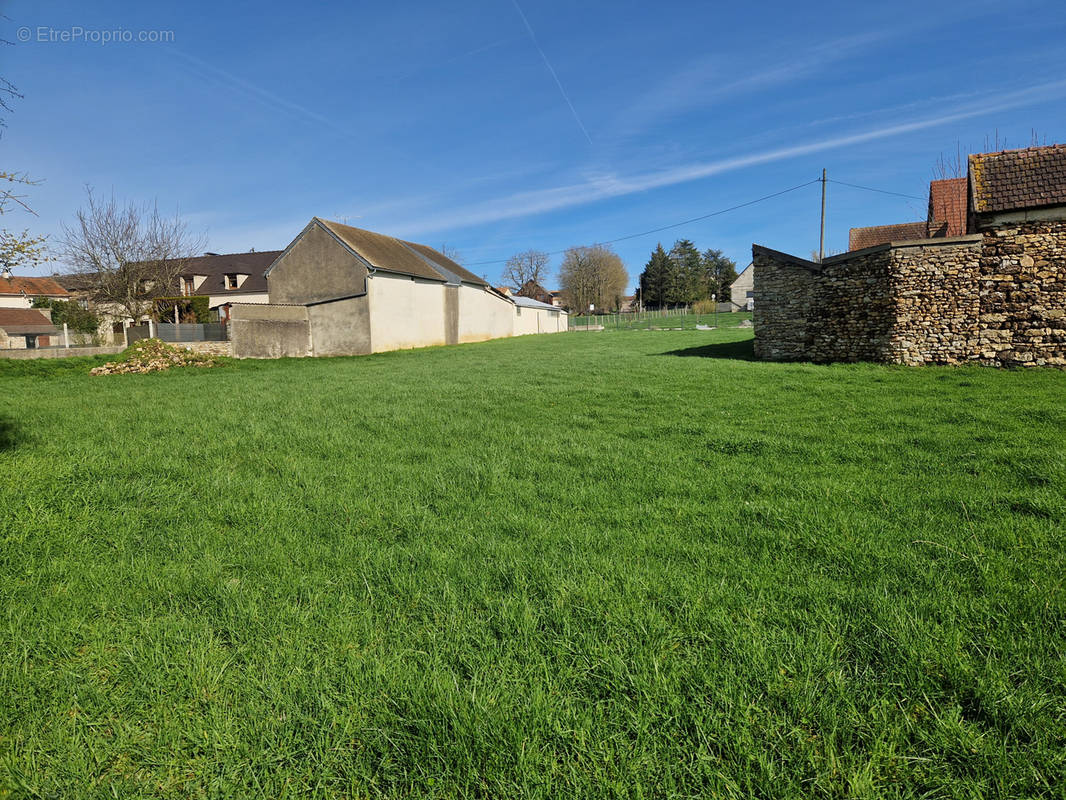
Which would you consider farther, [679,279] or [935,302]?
[679,279]

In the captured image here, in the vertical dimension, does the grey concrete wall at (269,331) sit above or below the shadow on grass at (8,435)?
above

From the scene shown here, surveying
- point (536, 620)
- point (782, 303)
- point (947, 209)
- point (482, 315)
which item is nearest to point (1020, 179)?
point (782, 303)

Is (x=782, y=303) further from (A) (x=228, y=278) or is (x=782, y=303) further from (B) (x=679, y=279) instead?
(B) (x=679, y=279)

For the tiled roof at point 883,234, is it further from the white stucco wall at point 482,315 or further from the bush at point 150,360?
the bush at point 150,360

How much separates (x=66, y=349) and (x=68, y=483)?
3020 cm

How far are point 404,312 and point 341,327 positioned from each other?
4.31 meters

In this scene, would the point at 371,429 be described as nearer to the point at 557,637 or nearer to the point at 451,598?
the point at 451,598

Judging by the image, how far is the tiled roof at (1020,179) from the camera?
508 inches

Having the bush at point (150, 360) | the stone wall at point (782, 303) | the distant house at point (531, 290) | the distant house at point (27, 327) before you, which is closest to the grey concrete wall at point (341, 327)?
the bush at point (150, 360)

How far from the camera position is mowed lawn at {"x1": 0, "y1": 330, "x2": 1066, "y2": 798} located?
76.8 inches

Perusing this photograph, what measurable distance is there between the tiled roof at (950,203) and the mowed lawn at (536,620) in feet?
82.3

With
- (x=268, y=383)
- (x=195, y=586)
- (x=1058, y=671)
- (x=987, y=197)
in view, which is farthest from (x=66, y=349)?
(x=987, y=197)

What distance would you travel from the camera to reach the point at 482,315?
43844mm

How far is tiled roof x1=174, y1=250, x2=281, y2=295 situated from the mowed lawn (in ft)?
169
